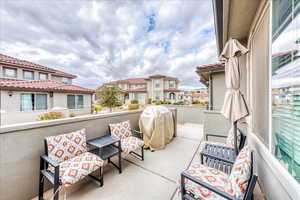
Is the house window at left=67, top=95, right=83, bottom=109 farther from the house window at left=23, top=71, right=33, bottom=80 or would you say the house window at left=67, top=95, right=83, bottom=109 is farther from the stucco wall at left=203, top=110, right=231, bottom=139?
the stucco wall at left=203, top=110, right=231, bottom=139

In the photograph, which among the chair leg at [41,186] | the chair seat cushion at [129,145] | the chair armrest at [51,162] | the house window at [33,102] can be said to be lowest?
Result: the chair leg at [41,186]

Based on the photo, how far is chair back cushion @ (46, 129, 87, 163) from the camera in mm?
1873

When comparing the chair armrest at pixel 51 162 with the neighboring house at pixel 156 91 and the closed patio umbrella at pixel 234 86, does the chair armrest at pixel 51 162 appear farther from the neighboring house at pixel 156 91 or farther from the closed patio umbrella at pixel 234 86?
the neighboring house at pixel 156 91

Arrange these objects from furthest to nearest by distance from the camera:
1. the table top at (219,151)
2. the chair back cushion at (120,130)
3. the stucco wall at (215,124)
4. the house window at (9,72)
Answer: the house window at (9,72) < the stucco wall at (215,124) < the chair back cushion at (120,130) < the table top at (219,151)

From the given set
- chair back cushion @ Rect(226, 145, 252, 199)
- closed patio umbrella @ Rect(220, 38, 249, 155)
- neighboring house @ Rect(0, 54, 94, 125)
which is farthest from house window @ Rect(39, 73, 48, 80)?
chair back cushion @ Rect(226, 145, 252, 199)

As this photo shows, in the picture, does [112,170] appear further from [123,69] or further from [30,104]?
[123,69]

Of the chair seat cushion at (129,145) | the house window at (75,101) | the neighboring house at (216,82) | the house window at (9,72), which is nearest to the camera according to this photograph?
the chair seat cushion at (129,145)

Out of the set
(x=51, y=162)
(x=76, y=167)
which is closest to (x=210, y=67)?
(x=76, y=167)

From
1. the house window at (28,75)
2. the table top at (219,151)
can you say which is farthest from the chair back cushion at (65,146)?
the house window at (28,75)

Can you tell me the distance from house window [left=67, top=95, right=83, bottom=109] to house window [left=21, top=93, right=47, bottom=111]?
177 cm

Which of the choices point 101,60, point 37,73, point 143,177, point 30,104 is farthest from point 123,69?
point 143,177

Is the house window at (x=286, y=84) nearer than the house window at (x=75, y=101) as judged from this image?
Yes

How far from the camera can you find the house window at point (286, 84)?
104 centimetres

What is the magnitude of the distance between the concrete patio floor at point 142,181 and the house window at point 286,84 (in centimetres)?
171
